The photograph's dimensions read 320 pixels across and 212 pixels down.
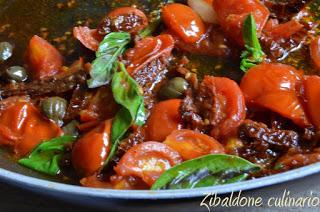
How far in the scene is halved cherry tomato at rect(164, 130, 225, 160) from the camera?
2.58 metres

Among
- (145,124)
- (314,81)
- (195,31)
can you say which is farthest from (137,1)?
(314,81)

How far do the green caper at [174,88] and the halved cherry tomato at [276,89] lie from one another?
0.33 meters

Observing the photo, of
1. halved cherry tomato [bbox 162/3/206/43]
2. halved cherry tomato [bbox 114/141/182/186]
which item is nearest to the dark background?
halved cherry tomato [bbox 114/141/182/186]

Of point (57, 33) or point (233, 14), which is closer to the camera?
point (233, 14)

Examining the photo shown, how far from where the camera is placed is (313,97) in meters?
2.76

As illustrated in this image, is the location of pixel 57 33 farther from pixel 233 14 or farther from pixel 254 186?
pixel 254 186

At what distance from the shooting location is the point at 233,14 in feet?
10.8

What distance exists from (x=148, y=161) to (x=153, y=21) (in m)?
1.24

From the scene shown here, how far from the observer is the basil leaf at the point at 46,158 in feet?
8.79

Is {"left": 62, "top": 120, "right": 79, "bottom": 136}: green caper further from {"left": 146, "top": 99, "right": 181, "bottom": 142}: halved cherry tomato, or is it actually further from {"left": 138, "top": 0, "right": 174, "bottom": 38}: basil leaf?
{"left": 138, "top": 0, "right": 174, "bottom": 38}: basil leaf

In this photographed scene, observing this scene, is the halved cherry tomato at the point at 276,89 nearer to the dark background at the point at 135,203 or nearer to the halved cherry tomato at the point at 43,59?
the dark background at the point at 135,203

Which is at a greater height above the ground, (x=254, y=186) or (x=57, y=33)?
(x=254, y=186)

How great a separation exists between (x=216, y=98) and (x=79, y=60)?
93cm

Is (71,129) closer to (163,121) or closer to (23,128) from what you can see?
(23,128)
